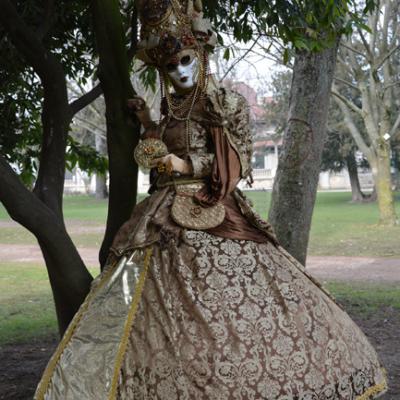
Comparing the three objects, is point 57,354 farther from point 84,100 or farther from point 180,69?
point 84,100

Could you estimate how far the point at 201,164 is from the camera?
3518 mm

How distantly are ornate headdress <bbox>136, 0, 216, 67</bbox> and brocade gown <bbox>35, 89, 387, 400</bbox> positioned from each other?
326mm

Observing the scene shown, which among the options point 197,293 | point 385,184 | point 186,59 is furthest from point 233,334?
point 385,184

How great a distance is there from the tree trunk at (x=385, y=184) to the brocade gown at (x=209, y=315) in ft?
48.7

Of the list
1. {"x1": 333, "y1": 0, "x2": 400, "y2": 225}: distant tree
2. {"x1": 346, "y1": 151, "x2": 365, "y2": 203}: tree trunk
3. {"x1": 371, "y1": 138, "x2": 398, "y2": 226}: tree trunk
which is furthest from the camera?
{"x1": 346, "y1": 151, "x2": 365, "y2": 203}: tree trunk

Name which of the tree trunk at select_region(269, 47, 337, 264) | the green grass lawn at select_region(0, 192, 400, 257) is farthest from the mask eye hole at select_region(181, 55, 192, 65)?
the green grass lawn at select_region(0, 192, 400, 257)

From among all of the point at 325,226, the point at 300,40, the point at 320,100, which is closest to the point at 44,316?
the point at 320,100

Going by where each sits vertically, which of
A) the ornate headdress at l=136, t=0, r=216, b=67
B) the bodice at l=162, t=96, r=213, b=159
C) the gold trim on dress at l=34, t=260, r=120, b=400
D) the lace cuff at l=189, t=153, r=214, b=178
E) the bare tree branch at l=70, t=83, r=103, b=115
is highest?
the ornate headdress at l=136, t=0, r=216, b=67

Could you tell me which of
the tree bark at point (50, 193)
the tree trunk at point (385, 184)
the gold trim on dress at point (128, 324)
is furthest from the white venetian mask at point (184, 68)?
the tree trunk at point (385, 184)

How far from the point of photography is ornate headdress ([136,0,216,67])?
11.7ft

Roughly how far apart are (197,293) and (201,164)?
682 mm

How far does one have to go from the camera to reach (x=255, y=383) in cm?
315

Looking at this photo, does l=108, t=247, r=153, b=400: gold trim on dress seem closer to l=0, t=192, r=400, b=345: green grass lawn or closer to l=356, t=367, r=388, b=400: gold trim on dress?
l=356, t=367, r=388, b=400: gold trim on dress

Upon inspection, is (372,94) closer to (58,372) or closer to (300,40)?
(300,40)
